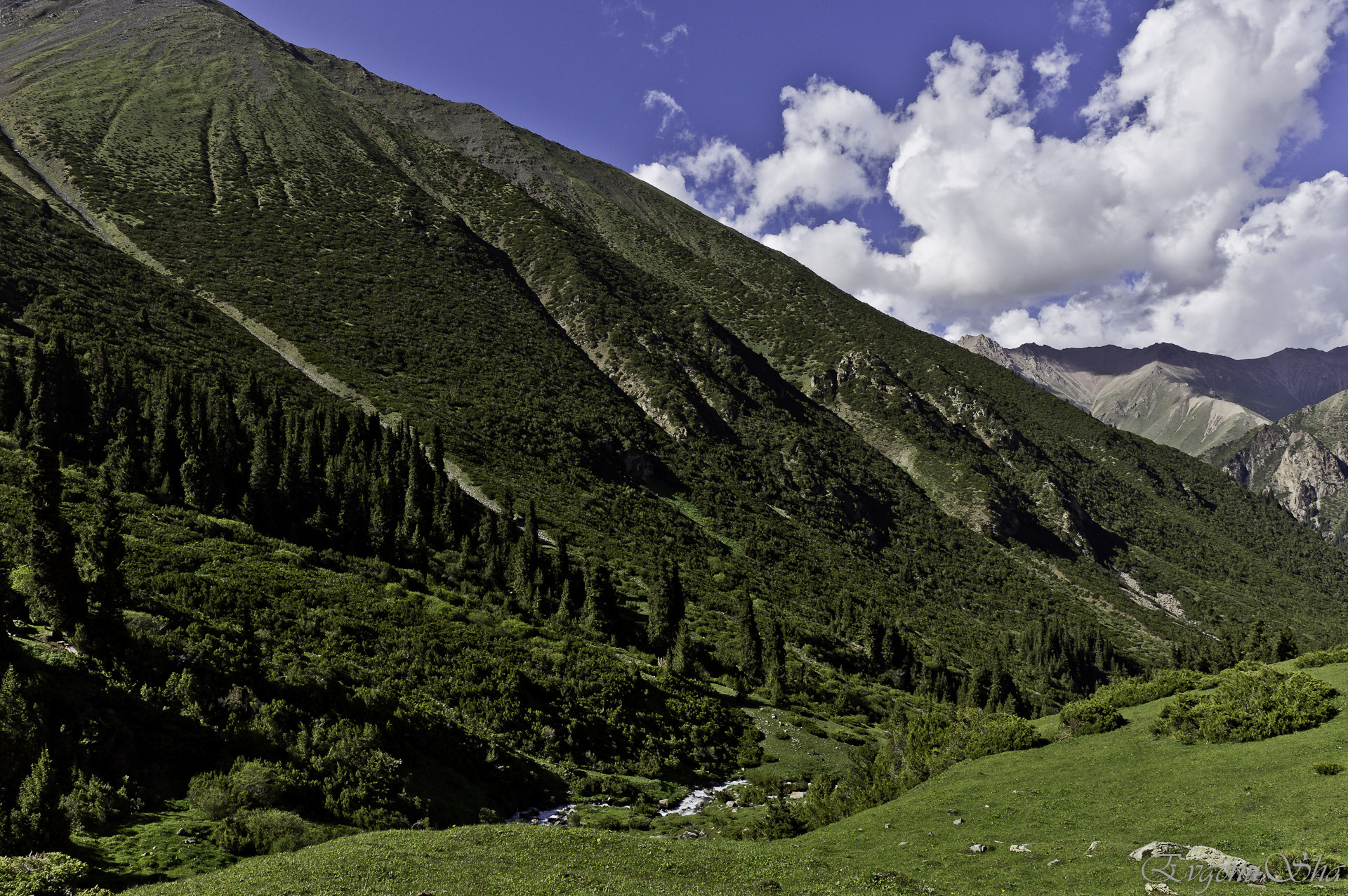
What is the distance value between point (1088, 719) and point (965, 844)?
35.6ft

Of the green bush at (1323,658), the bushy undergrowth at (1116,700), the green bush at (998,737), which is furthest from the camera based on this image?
the green bush at (1323,658)

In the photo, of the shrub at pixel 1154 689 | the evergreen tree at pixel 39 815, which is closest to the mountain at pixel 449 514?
the evergreen tree at pixel 39 815

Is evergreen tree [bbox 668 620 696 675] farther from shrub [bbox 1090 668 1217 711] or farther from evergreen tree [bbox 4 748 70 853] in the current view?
evergreen tree [bbox 4 748 70 853]

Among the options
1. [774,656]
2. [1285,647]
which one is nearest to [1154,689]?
[774,656]

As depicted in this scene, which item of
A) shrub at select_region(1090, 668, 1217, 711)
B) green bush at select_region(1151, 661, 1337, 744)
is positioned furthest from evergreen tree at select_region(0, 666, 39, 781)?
shrub at select_region(1090, 668, 1217, 711)

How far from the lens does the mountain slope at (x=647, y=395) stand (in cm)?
8912

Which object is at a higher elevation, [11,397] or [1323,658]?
[1323,658]

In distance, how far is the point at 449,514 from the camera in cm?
5841

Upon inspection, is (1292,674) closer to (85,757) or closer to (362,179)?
(85,757)

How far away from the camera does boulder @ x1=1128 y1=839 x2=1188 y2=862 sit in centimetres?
1230

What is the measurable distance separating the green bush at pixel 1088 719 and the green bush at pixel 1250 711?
6.96 ft

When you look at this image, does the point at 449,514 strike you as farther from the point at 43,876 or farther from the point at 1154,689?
the point at 1154,689

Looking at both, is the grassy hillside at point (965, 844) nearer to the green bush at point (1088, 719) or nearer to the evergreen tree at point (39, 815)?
the green bush at point (1088, 719)

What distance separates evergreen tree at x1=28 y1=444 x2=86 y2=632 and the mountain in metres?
0.10
